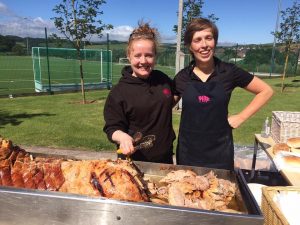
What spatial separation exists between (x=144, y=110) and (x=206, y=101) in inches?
20.1

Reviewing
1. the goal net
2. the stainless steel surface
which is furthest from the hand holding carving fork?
the goal net

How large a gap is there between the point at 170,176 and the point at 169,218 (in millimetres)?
592

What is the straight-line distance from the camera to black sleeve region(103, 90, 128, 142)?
2.32m

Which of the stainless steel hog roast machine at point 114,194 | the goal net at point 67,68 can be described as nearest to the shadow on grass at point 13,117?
the goal net at point 67,68

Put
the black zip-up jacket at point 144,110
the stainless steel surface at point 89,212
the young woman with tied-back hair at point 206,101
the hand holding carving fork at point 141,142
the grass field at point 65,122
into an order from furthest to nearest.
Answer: the grass field at point 65,122
the young woman with tied-back hair at point 206,101
the black zip-up jacket at point 144,110
the hand holding carving fork at point 141,142
the stainless steel surface at point 89,212

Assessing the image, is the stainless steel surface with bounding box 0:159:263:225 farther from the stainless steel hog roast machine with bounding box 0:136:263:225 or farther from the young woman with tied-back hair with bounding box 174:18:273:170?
the young woman with tied-back hair with bounding box 174:18:273:170

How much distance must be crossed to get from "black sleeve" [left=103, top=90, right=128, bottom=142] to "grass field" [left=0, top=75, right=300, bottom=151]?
4.30 metres

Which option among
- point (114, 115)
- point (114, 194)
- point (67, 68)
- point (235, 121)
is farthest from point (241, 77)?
point (67, 68)

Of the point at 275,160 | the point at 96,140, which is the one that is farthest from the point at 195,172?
the point at 96,140

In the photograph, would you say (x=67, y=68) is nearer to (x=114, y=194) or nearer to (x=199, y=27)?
(x=199, y=27)

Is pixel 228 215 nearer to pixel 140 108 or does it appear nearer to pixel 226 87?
pixel 140 108

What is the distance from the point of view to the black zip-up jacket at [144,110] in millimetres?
2426

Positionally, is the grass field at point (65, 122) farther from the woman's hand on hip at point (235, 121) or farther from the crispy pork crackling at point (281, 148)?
the woman's hand on hip at point (235, 121)

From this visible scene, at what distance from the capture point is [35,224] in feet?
4.43
